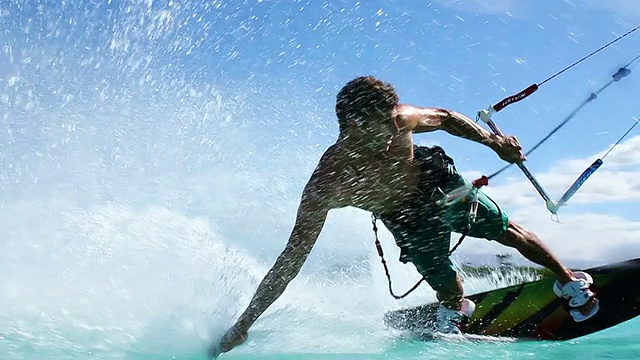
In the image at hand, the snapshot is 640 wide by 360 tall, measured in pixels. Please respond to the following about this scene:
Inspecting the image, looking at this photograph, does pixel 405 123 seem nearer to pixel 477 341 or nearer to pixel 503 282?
pixel 477 341

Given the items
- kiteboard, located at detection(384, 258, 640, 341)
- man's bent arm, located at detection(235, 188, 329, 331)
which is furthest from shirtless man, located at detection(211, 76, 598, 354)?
kiteboard, located at detection(384, 258, 640, 341)

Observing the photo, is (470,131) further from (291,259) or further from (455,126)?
(291,259)

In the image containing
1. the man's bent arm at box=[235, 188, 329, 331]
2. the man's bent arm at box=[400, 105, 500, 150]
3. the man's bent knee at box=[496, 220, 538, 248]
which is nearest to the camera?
the man's bent arm at box=[235, 188, 329, 331]

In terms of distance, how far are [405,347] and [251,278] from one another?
1236 mm

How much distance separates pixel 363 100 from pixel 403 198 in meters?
0.91

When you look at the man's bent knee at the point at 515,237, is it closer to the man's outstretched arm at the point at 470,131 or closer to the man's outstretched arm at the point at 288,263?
the man's outstretched arm at the point at 470,131

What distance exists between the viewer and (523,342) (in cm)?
556

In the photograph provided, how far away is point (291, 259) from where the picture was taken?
4145 mm

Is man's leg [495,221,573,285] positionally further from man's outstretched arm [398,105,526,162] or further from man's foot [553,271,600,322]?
man's outstretched arm [398,105,526,162]

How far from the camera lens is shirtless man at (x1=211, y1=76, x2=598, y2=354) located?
13.9ft

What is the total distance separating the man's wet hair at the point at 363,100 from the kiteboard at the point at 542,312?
7.17 ft

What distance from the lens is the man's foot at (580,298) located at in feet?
18.0

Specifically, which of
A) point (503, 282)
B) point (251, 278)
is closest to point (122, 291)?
point (251, 278)

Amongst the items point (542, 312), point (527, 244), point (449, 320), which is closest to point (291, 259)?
point (449, 320)
